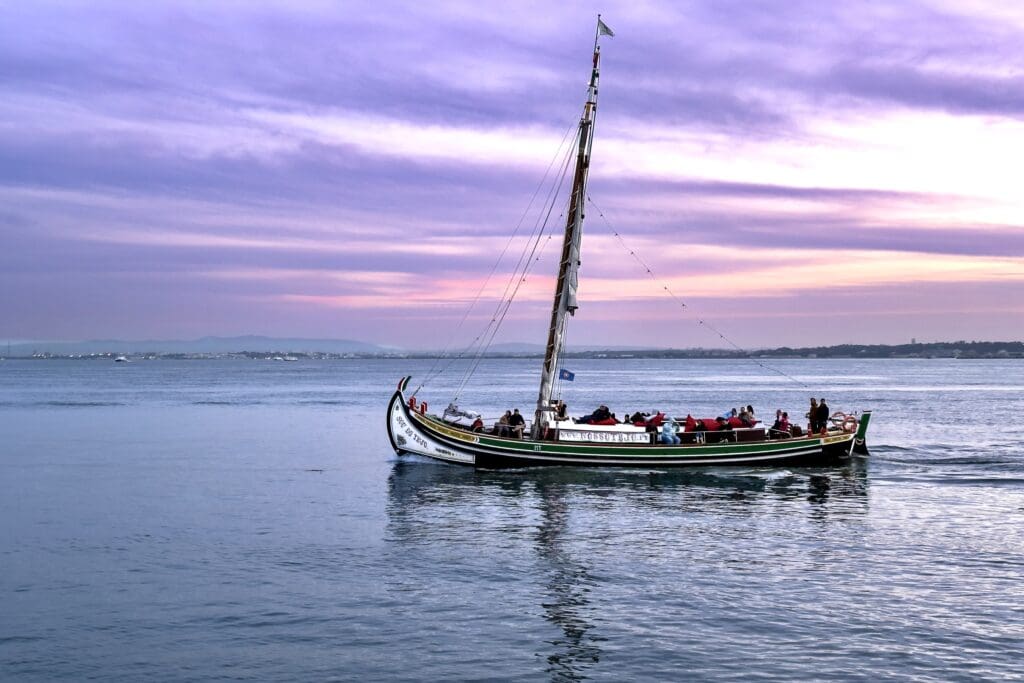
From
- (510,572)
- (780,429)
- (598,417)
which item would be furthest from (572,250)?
(510,572)

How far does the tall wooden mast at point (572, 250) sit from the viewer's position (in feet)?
153

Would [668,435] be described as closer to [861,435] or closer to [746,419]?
[746,419]

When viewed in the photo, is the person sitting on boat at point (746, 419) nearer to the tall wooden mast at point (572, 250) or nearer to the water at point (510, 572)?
the water at point (510, 572)

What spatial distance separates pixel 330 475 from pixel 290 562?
2056 cm

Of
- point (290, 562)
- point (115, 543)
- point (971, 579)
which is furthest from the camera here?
point (115, 543)

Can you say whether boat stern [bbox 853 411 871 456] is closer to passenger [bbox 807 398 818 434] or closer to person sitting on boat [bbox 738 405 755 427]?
passenger [bbox 807 398 818 434]

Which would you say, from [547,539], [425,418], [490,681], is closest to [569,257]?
[425,418]

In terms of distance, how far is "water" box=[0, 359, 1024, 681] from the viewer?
63.0 ft

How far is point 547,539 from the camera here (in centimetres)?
3048

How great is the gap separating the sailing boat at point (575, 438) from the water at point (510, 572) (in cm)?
101

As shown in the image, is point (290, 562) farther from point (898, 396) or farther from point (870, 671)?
point (898, 396)

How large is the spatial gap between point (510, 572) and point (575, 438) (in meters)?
19.5

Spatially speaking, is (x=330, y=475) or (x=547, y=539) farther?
(x=330, y=475)

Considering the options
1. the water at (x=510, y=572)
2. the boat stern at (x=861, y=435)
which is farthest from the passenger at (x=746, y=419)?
the boat stern at (x=861, y=435)
